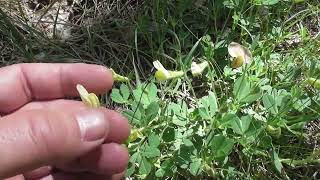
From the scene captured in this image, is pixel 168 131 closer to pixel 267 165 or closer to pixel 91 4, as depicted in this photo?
pixel 267 165

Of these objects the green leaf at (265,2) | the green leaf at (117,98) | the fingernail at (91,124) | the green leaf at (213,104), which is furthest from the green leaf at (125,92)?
the green leaf at (265,2)

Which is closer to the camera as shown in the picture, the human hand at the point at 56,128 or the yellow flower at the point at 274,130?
the human hand at the point at 56,128

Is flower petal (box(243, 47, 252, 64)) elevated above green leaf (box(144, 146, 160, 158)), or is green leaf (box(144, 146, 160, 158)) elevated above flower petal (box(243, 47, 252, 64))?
flower petal (box(243, 47, 252, 64))

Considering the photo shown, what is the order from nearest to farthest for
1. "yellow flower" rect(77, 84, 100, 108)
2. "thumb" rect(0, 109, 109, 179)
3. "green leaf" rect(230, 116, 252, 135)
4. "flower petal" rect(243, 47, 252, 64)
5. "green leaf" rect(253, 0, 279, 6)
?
"thumb" rect(0, 109, 109, 179), "yellow flower" rect(77, 84, 100, 108), "green leaf" rect(230, 116, 252, 135), "flower petal" rect(243, 47, 252, 64), "green leaf" rect(253, 0, 279, 6)

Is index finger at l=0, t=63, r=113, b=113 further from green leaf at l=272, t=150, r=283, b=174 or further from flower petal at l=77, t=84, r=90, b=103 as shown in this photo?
green leaf at l=272, t=150, r=283, b=174

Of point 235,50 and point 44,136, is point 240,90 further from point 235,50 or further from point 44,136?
point 44,136

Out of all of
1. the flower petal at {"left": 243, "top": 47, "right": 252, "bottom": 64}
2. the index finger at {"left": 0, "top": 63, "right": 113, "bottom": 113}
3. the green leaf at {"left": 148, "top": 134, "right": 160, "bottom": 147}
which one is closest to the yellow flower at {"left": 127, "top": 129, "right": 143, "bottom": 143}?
the green leaf at {"left": 148, "top": 134, "right": 160, "bottom": 147}

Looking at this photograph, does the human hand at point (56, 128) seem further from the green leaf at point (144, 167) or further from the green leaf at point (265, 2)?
the green leaf at point (265, 2)

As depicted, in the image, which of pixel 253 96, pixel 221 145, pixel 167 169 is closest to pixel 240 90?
pixel 253 96
